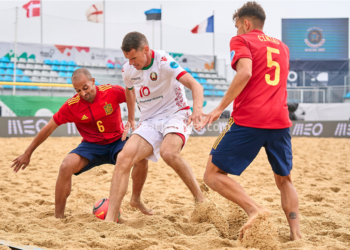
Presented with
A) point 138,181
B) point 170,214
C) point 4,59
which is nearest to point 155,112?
point 138,181

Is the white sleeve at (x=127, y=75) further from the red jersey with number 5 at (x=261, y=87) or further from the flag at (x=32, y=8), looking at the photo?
the flag at (x=32, y=8)

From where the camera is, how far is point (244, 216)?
9.93 ft

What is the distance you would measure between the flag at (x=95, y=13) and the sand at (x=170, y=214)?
14.6 metres

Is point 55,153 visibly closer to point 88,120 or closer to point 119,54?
point 88,120

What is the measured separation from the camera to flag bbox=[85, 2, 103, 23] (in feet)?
63.1

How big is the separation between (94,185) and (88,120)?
68.5 inches

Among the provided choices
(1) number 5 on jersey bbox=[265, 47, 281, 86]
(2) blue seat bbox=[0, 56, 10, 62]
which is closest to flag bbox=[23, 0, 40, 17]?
(2) blue seat bbox=[0, 56, 10, 62]

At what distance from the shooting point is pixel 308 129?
41.7ft

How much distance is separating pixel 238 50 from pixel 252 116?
481mm

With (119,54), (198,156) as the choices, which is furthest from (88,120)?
(119,54)

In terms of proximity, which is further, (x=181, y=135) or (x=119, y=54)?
(x=119, y=54)

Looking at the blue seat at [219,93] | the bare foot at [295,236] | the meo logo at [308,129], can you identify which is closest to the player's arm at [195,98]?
the bare foot at [295,236]

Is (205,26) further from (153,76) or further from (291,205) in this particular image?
(291,205)

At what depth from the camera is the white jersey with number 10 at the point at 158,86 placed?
3184 millimetres
